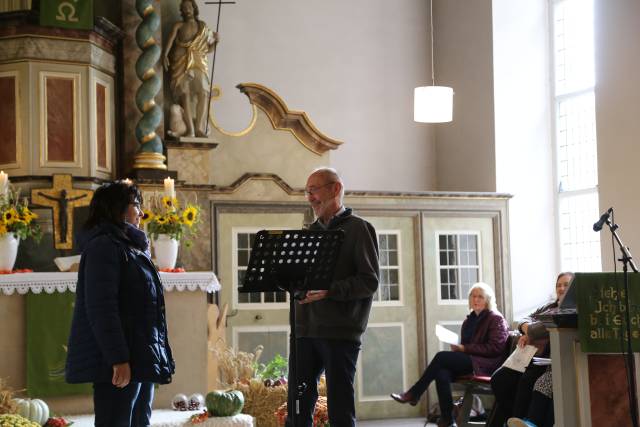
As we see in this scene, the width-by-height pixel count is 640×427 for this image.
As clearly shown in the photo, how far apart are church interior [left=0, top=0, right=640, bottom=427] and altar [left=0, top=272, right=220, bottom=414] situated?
0.01 m

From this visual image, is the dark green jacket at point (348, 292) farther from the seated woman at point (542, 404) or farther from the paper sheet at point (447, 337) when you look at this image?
the paper sheet at point (447, 337)

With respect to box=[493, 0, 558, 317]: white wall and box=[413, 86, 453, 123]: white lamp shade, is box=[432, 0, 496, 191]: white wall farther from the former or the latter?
box=[413, 86, 453, 123]: white lamp shade

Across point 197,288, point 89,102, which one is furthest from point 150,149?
point 197,288

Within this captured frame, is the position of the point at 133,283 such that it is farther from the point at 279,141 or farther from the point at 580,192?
the point at 580,192

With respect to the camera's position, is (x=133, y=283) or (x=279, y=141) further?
(x=279, y=141)

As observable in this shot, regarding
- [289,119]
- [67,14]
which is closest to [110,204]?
[67,14]

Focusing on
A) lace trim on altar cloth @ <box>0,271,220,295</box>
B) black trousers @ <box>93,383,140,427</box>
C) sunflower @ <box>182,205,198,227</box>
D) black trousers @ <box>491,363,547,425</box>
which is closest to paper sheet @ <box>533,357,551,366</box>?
black trousers @ <box>491,363,547,425</box>

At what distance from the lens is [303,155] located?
895 centimetres

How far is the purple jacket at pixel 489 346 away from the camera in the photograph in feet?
25.8

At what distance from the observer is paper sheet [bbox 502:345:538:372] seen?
652 centimetres

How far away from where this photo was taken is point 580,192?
9641 mm

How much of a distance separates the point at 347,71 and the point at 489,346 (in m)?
3.85

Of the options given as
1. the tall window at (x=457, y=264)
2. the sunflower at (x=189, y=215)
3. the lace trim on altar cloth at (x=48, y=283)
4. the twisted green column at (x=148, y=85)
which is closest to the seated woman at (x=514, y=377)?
the lace trim on altar cloth at (x=48, y=283)

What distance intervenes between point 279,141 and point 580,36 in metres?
3.29
